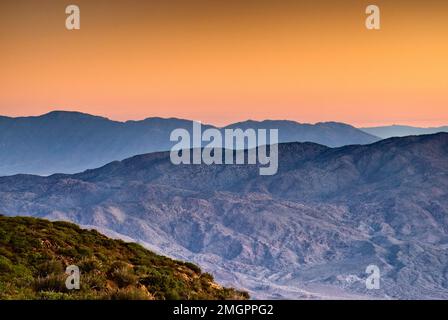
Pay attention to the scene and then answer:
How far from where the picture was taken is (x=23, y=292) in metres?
21.8

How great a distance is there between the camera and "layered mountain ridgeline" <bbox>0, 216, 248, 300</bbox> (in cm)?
2267

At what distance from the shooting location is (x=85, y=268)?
87.8ft

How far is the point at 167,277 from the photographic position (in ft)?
89.5

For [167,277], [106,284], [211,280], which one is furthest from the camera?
[211,280]

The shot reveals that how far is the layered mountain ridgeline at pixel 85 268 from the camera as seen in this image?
22.7 meters

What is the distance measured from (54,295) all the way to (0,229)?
41.6 feet
